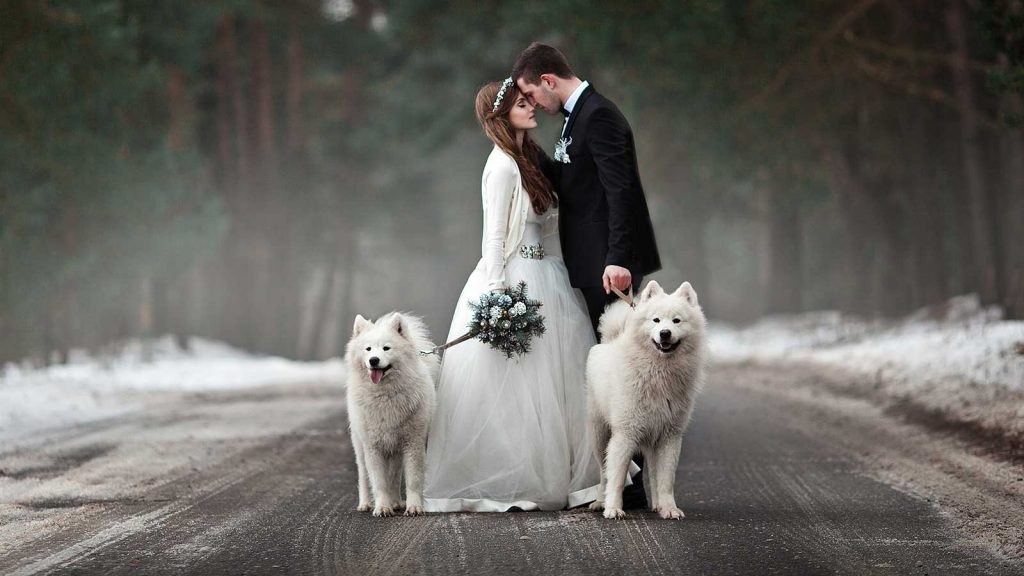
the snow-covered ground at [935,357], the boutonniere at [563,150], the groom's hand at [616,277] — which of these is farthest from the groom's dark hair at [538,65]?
the snow-covered ground at [935,357]

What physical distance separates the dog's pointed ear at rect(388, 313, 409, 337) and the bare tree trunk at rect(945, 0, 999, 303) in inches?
613

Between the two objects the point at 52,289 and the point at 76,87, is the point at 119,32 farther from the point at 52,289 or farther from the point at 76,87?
the point at 52,289

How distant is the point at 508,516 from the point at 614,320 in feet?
4.34

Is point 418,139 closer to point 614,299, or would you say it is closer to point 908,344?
point 908,344

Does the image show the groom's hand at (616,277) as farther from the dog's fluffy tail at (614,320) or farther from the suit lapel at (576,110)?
the suit lapel at (576,110)

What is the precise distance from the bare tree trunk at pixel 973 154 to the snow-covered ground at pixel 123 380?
38.3ft

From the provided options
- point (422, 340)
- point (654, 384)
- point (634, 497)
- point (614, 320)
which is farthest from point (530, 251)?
point (634, 497)

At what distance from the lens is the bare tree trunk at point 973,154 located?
20.0m

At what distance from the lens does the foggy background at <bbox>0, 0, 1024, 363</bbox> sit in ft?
68.3

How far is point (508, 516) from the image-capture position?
689 cm

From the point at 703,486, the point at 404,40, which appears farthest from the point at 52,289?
the point at 703,486

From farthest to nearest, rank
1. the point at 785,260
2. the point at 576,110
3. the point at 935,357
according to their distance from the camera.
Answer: the point at 785,260
the point at 935,357
the point at 576,110

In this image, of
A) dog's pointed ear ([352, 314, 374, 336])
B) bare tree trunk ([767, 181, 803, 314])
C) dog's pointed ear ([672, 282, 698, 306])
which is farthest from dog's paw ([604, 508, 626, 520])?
bare tree trunk ([767, 181, 803, 314])

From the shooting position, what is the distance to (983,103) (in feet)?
71.6
